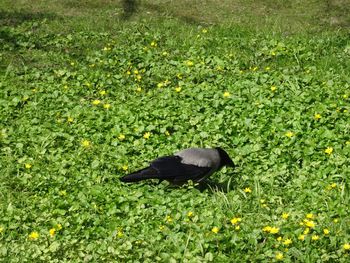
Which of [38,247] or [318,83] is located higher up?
[318,83]

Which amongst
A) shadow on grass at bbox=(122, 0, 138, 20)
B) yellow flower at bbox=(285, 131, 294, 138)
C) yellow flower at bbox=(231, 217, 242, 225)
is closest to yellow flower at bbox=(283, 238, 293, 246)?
yellow flower at bbox=(231, 217, 242, 225)

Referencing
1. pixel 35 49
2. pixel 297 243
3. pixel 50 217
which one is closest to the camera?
pixel 297 243

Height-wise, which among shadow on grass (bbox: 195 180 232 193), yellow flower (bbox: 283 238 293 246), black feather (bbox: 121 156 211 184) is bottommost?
shadow on grass (bbox: 195 180 232 193)

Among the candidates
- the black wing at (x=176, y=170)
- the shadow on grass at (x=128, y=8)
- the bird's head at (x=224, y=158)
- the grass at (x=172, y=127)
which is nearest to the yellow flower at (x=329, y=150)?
the grass at (x=172, y=127)

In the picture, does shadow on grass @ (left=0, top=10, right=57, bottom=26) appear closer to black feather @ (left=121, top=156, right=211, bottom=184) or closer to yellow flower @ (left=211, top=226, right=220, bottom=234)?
black feather @ (left=121, top=156, right=211, bottom=184)

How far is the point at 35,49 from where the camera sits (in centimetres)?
1031

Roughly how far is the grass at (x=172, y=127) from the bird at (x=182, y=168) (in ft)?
0.44

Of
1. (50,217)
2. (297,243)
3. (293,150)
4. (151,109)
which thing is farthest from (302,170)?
(50,217)

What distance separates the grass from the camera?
220 inches

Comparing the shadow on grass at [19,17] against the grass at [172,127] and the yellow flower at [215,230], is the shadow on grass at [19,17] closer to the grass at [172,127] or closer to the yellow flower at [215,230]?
the grass at [172,127]

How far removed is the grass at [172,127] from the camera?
220 inches

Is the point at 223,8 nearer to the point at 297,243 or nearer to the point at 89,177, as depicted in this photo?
the point at 89,177

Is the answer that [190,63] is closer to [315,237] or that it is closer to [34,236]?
[34,236]

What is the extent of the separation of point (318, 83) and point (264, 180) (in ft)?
7.92
